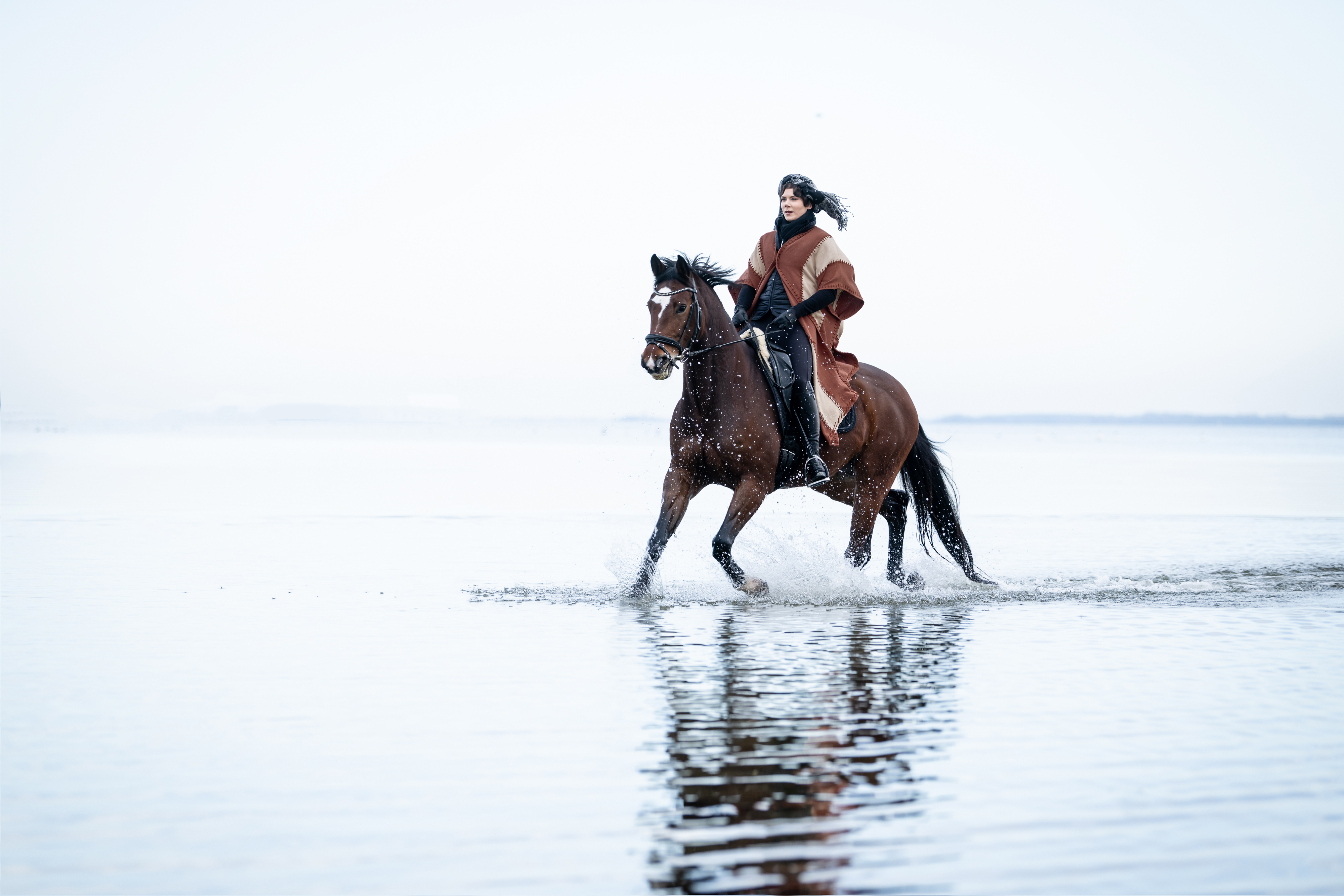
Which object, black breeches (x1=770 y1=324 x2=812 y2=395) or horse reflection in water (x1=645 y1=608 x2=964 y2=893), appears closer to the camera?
horse reflection in water (x1=645 y1=608 x2=964 y2=893)

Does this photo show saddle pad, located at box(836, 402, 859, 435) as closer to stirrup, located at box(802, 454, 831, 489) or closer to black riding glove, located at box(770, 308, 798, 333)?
stirrup, located at box(802, 454, 831, 489)

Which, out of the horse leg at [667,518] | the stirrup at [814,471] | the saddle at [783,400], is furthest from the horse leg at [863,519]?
the horse leg at [667,518]

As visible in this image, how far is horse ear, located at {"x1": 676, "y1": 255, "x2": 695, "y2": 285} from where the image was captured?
9.88 m

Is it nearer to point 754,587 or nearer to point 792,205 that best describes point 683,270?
point 792,205

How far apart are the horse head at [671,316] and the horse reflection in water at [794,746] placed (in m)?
1.86

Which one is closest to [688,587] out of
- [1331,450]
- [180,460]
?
[180,460]

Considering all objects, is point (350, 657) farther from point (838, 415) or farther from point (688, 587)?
point (838, 415)

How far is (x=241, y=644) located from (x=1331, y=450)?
7412 centimetres

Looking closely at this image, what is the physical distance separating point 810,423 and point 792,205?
183cm

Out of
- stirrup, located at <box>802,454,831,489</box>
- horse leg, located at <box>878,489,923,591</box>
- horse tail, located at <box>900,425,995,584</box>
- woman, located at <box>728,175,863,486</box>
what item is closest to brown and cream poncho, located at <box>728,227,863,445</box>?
woman, located at <box>728,175,863,486</box>

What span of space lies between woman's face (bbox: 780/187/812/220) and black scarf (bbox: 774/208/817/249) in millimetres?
18

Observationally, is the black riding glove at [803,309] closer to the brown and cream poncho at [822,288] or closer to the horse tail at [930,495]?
the brown and cream poncho at [822,288]

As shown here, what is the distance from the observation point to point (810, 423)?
34.1ft

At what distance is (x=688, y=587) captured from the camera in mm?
11055
